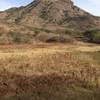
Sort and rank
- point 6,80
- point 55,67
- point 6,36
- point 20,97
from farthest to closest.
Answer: point 6,36 → point 55,67 → point 6,80 → point 20,97

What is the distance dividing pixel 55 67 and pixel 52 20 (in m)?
166

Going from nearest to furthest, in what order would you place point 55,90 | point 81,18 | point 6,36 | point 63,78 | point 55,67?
point 55,90 < point 63,78 < point 55,67 < point 6,36 < point 81,18

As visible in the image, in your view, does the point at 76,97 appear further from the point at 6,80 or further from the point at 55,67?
the point at 55,67

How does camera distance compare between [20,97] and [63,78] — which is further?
[63,78]

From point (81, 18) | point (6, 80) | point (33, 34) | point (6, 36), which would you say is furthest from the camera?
point (81, 18)

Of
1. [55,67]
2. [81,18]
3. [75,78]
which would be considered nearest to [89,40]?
[55,67]

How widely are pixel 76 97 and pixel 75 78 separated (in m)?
4.21

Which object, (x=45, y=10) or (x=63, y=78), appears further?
(x=45, y=10)

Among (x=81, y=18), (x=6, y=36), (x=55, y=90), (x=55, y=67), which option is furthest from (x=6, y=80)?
(x=81, y=18)

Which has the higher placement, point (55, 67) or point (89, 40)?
point (55, 67)

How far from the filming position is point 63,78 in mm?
18031

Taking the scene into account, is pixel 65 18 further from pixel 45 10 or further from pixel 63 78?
pixel 63 78

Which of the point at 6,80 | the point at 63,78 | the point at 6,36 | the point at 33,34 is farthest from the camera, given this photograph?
the point at 33,34

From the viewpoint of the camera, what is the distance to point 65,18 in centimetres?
19675
